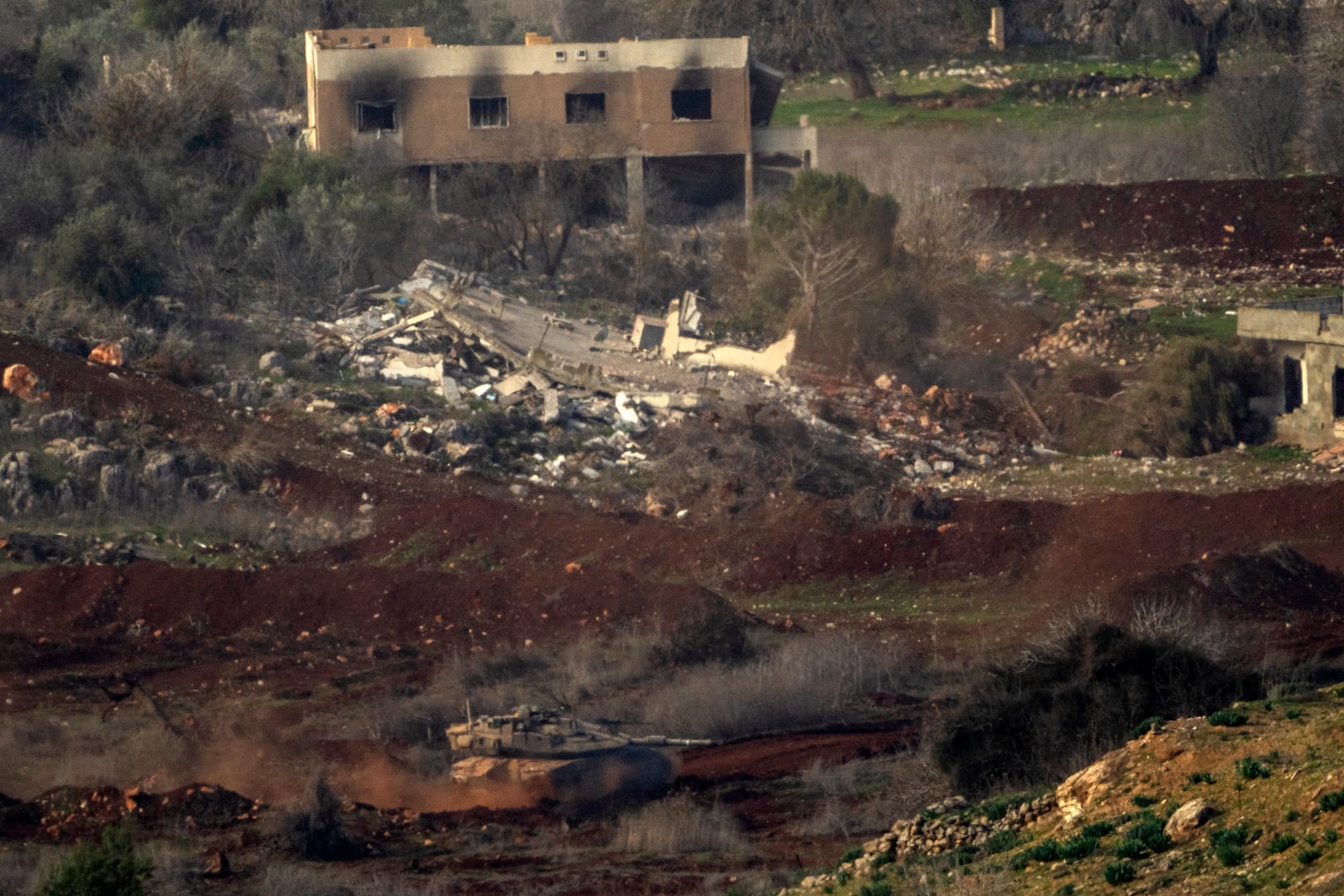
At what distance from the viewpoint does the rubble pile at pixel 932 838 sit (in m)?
10.9

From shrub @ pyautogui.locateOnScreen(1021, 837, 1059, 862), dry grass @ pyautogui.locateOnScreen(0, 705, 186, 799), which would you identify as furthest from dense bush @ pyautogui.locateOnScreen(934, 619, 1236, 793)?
dry grass @ pyautogui.locateOnScreen(0, 705, 186, 799)

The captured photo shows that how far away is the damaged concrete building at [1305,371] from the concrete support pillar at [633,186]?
458 inches

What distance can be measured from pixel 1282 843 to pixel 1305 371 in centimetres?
1883

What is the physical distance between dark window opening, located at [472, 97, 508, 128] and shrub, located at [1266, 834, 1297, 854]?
2721 cm

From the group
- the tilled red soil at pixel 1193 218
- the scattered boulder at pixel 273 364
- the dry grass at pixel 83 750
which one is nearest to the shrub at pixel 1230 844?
the dry grass at pixel 83 750

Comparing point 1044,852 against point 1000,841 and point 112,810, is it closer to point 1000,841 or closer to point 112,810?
point 1000,841

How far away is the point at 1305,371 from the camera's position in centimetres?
2591

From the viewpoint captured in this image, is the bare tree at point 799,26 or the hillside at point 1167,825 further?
the bare tree at point 799,26

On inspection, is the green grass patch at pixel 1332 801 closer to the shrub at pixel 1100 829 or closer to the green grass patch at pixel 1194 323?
the shrub at pixel 1100 829

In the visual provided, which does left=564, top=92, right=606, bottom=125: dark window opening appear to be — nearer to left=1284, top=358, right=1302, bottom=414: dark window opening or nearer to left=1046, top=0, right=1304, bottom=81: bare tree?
left=1284, top=358, right=1302, bottom=414: dark window opening

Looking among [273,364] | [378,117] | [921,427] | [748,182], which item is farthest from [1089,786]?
[378,117]

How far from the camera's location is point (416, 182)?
1326 inches

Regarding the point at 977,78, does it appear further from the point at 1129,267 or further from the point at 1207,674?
the point at 1207,674

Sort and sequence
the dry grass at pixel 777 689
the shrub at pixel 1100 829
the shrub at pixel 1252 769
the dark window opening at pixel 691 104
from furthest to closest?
the dark window opening at pixel 691 104, the dry grass at pixel 777 689, the shrub at pixel 1100 829, the shrub at pixel 1252 769
